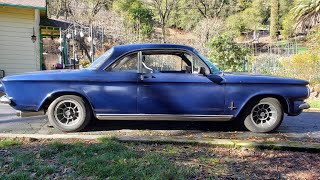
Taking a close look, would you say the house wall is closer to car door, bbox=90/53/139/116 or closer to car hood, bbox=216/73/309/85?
car door, bbox=90/53/139/116

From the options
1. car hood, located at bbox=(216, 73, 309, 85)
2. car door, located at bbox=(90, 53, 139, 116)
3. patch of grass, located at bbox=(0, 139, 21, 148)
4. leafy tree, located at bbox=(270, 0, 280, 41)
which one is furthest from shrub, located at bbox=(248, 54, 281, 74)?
leafy tree, located at bbox=(270, 0, 280, 41)

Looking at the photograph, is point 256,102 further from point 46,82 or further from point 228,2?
point 228,2

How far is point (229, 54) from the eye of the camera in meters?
15.9

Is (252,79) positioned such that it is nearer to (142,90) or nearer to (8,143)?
(142,90)

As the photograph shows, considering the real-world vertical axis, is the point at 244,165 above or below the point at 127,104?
below

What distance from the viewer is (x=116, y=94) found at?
5453 mm

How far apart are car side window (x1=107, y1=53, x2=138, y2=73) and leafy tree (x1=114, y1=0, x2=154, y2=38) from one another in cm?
2162

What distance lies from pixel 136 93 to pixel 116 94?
32 cm

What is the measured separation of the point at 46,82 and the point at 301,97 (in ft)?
13.8

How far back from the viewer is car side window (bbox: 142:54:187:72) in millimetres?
5770

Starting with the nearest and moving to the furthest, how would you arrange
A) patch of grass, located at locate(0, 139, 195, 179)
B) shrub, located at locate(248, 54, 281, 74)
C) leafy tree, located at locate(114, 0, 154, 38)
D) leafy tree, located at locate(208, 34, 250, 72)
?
patch of grass, located at locate(0, 139, 195, 179)
shrub, located at locate(248, 54, 281, 74)
leafy tree, located at locate(208, 34, 250, 72)
leafy tree, located at locate(114, 0, 154, 38)

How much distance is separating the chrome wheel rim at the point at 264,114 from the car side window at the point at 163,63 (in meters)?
1.44

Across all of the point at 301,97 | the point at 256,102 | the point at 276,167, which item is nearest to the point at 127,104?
the point at 256,102

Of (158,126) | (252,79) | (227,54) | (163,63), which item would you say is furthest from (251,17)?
(158,126)
